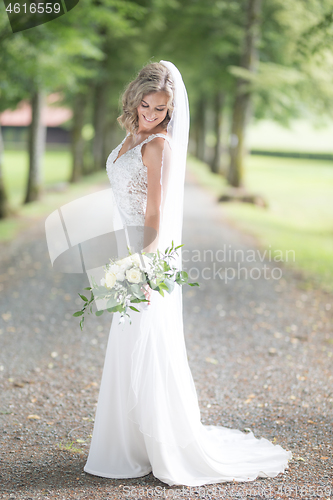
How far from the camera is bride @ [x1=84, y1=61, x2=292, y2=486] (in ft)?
10.1

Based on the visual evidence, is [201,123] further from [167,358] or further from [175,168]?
[167,358]

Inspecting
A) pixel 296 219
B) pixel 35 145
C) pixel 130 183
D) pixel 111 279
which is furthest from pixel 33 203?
pixel 111 279

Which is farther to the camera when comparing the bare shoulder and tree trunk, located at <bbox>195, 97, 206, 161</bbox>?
tree trunk, located at <bbox>195, 97, 206, 161</bbox>

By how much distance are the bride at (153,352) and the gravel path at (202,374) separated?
5.7 inches

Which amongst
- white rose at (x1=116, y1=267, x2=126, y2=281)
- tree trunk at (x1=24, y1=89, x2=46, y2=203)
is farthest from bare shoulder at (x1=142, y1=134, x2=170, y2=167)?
tree trunk at (x1=24, y1=89, x2=46, y2=203)

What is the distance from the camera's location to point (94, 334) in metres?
6.39

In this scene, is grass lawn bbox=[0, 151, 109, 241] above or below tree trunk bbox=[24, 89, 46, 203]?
below

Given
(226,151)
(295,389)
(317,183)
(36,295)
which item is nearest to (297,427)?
(295,389)

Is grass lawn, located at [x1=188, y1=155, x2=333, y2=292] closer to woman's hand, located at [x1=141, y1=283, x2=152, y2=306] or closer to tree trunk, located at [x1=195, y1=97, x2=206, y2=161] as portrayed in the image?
tree trunk, located at [x1=195, y1=97, x2=206, y2=161]

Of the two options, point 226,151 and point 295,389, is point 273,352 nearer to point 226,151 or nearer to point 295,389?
point 295,389

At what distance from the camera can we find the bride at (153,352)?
3.09 metres

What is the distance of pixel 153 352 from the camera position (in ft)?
10.7

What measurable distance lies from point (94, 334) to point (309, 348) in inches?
106

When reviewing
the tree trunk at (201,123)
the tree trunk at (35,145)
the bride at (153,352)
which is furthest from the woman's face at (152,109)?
the tree trunk at (201,123)
